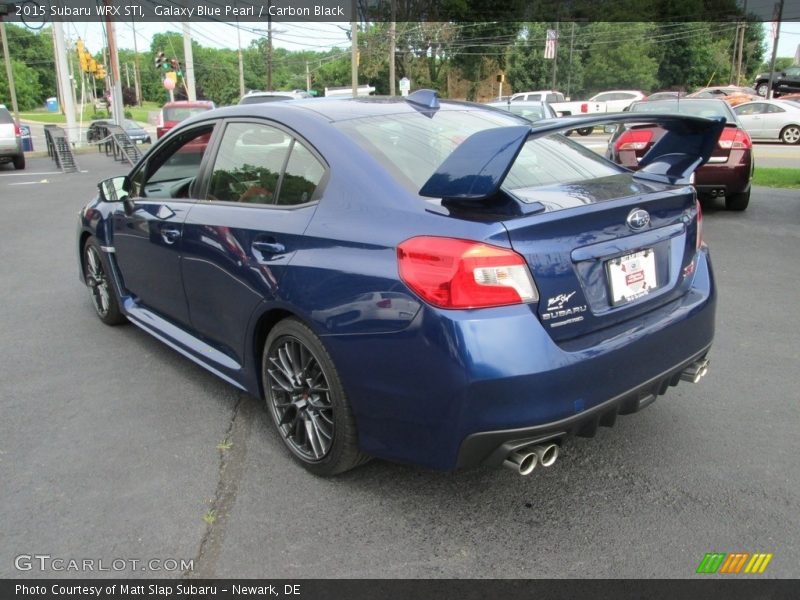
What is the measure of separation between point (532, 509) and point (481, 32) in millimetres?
66907

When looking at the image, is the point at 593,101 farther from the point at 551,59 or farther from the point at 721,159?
the point at 721,159

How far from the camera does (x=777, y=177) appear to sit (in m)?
12.6

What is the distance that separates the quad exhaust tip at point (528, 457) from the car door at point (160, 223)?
2.18 meters

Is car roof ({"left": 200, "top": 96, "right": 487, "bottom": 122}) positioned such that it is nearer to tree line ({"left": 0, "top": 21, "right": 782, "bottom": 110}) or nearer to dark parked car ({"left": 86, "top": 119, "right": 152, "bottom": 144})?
dark parked car ({"left": 86, "top": 119, "right": 152, "bottom": 144})

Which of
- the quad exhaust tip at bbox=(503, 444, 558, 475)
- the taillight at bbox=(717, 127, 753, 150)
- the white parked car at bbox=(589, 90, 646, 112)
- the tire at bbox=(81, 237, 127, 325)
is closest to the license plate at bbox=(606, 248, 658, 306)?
the quad exhaust tip at bbox=(503, 444, 558, 475)

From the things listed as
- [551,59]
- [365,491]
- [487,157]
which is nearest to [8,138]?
[365,491]

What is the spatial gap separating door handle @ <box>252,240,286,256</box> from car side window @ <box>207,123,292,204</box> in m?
0.23

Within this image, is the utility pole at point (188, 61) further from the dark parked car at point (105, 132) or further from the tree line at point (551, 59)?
the tree line at point (551, 59)

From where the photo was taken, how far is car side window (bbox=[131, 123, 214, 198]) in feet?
12.6

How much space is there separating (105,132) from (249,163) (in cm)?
2371

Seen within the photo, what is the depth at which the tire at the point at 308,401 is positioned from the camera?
2.72 m

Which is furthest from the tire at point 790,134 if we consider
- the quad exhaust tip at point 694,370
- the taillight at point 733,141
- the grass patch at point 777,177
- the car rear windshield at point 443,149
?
the quad exhaust tip at point 694,370

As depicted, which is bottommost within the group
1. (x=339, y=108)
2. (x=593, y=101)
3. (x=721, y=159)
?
(x=721, y=159)

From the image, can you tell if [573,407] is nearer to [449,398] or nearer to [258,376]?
[449,398]
